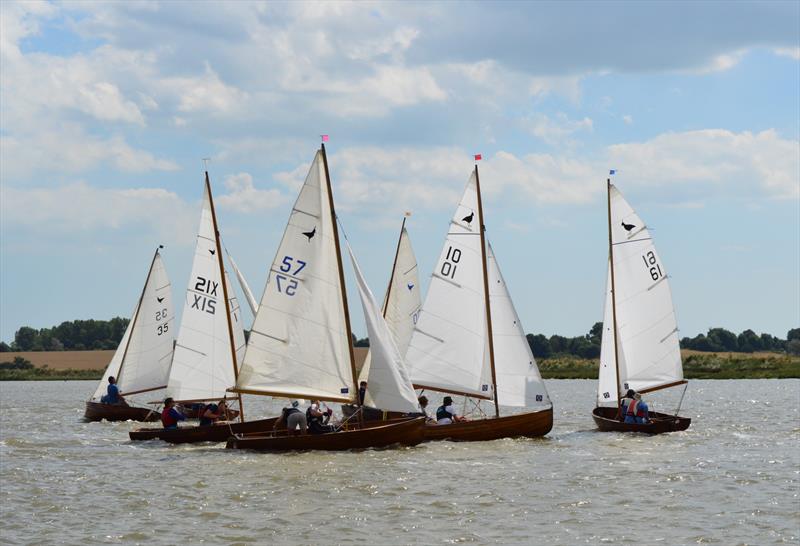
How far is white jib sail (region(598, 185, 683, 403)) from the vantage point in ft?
126

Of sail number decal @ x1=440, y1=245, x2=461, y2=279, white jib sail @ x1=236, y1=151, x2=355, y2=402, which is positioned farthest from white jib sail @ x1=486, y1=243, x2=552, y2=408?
white jib sail @ x1=236, y1=151, x2=355, y2=402

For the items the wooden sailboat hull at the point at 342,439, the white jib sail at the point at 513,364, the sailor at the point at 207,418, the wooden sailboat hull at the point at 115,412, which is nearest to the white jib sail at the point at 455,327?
the white jib sail at the point at 513,364

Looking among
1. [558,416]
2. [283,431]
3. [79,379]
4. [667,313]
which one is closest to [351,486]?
[283,431]

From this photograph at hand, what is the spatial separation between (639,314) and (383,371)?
10955 millimetres

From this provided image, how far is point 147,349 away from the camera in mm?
46844

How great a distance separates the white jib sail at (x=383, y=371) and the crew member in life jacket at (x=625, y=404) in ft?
28.1

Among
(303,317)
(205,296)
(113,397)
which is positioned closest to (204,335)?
(205,296)

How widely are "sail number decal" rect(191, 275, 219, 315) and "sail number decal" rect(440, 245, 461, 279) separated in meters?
7.48

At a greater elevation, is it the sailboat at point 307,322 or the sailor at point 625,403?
the sailboat at point 307,322

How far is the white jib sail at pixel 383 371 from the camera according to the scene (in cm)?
3147

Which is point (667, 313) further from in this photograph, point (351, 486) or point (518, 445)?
point (351, 486)

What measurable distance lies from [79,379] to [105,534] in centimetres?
11469

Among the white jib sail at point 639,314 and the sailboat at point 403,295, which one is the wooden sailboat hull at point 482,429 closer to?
the white jib sail at point 639,314

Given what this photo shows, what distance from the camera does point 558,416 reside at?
5022 centimetres
